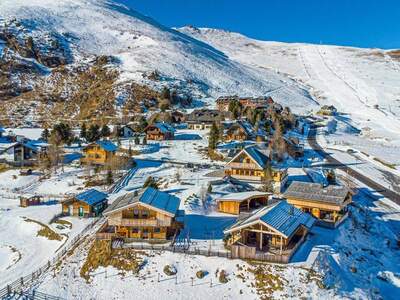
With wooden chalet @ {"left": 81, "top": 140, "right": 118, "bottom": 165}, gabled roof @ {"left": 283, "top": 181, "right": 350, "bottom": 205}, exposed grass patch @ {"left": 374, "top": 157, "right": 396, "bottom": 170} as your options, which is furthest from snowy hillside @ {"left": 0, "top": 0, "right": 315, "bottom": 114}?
gabled roof @ {"left": 283, "top": 181, "right": 350, "bottom": 205}

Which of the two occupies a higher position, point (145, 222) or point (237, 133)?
point (237, 133)

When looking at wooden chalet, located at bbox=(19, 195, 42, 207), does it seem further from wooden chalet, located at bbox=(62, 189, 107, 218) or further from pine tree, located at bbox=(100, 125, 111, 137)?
pine tree, located at bbox=(100, 125, 111, 137)

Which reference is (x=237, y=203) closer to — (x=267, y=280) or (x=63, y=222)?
(x=267, y=280)

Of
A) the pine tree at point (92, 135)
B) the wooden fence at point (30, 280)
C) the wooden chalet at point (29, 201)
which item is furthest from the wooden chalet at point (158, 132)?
the wooden fence at point (30, 280)

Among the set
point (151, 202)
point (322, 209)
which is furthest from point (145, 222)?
point (322, 209)

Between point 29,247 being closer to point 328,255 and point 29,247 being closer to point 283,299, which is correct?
point 283,299

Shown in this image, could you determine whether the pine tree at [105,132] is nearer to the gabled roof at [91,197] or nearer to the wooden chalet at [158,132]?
the wooden chalet at [158,132]
